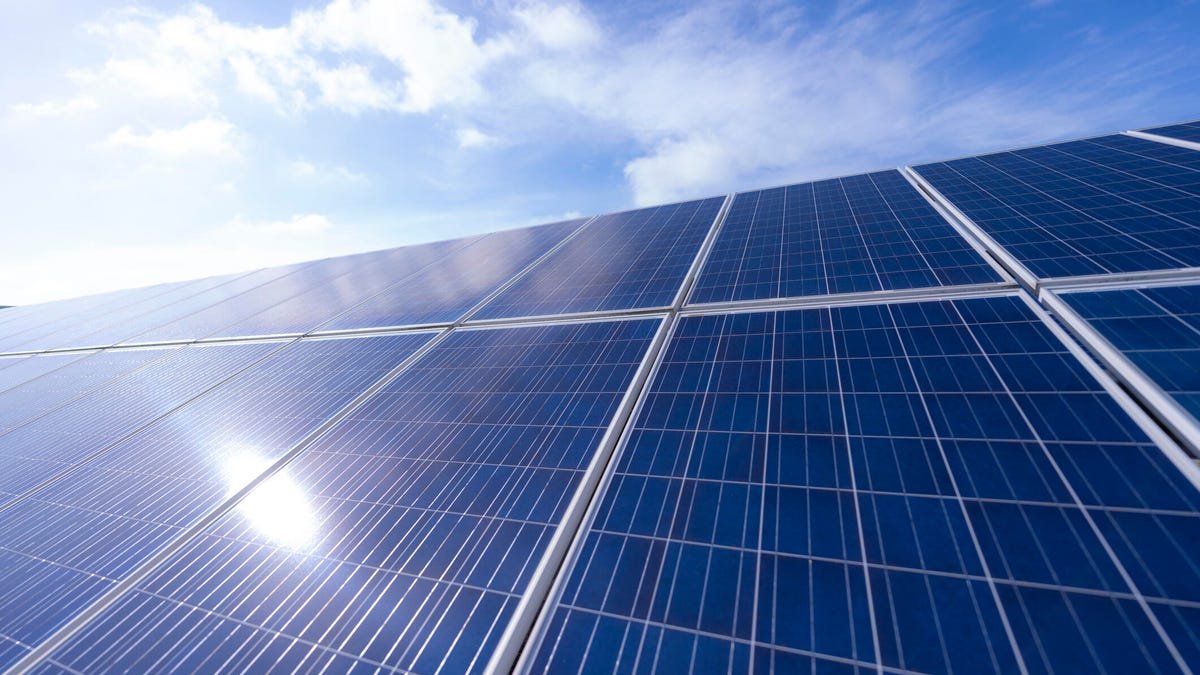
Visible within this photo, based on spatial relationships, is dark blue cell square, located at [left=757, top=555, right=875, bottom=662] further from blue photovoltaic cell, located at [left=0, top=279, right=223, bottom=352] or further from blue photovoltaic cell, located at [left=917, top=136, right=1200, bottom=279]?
blue photovoltaic cell, located at [left=0, top=279, right=223, bottom=352]

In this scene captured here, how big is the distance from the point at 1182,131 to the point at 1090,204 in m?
6.47

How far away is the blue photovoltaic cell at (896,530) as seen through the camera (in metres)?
2.91

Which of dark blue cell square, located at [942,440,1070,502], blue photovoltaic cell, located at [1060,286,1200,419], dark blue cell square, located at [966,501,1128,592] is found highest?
blue photovoltaic cell, located at [1060,286,1200,419]

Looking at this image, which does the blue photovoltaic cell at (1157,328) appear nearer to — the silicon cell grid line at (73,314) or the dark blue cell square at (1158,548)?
the dark blue cell square at (1158,548)

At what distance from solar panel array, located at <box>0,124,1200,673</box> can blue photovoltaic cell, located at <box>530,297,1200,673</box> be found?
2 centimetres

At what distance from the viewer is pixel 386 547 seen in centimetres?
464

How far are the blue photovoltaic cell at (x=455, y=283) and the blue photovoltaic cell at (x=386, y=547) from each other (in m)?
4.91

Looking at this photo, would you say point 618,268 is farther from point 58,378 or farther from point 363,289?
point 58,378

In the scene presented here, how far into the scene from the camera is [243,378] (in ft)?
32.5

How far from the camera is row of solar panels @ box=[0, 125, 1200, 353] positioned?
7.41 metres

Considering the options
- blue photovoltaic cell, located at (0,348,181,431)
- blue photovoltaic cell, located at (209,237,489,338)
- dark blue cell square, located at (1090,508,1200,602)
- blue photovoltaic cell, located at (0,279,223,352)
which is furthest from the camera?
blue photovoltaic cell, located at (0,279,223,352)

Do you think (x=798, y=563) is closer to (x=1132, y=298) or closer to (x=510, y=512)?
(x=510, y=512)

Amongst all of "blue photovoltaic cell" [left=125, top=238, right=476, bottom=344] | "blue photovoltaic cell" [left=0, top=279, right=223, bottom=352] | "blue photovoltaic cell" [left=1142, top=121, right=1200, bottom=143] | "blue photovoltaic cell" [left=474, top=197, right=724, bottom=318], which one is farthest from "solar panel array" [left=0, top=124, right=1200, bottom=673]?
"blue photovoltaic cell" [left=0, top=279, right=223, bottom=352]

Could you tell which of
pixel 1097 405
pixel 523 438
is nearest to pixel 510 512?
pixel 523 438
